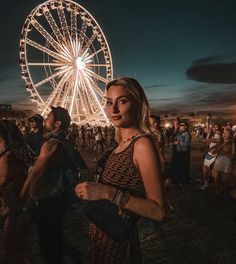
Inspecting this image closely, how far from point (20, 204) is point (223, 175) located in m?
4.74

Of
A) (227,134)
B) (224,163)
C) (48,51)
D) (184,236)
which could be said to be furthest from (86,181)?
(48,51)

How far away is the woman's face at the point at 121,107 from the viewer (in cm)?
162

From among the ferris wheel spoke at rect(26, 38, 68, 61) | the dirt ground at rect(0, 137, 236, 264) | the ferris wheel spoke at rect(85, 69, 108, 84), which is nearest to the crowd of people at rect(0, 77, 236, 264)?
the dirt ground at rect(0, 137, 236, 264)

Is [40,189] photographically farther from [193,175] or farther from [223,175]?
[193,175]

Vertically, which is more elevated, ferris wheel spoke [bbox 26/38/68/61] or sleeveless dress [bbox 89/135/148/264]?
ferris wheel spoke [bbox 26/38/68/61]

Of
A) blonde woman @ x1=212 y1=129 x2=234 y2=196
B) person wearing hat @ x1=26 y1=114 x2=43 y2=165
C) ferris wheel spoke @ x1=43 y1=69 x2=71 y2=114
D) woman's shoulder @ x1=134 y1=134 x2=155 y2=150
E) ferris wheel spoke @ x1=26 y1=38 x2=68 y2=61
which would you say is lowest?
blonde woman @ x1=212 y1=129 x2=234 y2=196

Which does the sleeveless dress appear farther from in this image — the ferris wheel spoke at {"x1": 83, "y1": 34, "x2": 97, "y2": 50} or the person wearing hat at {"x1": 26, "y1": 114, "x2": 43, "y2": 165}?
the ferris wheel spoke at {"x1": 83, "y1": 34, "x2": 97, "y2": 50}

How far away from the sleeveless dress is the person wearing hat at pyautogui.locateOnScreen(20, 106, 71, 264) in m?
1.21

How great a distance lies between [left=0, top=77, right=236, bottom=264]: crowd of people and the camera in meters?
1.47

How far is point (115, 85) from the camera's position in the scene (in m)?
1.65

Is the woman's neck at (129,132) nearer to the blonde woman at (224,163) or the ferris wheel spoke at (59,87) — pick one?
the blonde woman at (224,163)

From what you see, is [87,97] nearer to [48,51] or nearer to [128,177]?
[48,51]

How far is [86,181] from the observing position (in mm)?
1604

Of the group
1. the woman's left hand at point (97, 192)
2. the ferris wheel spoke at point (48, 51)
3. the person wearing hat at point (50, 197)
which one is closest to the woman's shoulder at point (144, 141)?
the woman's left hand at point (97, 192)
